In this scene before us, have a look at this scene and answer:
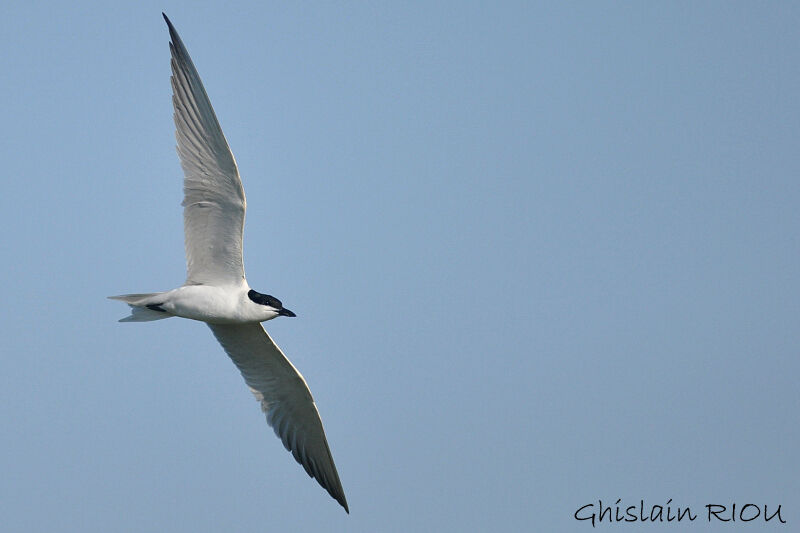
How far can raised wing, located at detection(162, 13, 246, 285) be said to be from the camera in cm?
1498

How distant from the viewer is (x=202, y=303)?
51.9 ft

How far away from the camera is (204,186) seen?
50.6 feet

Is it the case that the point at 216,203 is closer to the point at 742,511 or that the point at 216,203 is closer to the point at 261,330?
the point at 261,330

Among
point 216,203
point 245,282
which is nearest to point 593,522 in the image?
point 245,282

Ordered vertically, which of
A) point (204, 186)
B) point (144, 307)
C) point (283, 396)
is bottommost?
point (283, 396)

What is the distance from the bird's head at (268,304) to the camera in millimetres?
16016

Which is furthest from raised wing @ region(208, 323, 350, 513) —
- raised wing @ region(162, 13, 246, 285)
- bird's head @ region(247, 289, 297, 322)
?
raised wing @ region(162, 13, 246, 285)

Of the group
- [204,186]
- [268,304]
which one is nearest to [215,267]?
[268,304]

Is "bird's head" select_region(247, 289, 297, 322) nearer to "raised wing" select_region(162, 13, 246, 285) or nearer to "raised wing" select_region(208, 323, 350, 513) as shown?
"raised wing" select_region(162, 13, 246, 285)

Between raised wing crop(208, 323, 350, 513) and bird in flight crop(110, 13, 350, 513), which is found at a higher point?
bird in flight crop(110, 13, 350, 513)

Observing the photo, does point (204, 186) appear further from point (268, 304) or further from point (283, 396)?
point (283, 396)

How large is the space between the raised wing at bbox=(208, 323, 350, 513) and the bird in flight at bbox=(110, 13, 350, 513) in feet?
0.05

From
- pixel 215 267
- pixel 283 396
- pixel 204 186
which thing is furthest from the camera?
pixel 283 396

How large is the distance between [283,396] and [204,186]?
433 centimetres
